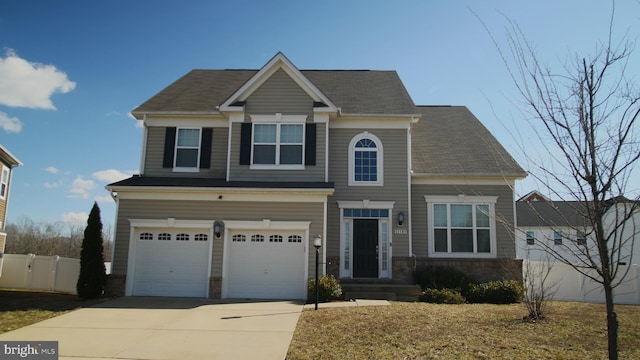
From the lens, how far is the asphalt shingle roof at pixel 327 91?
17.8 meters

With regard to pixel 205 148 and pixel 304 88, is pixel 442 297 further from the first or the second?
pixel 205 148

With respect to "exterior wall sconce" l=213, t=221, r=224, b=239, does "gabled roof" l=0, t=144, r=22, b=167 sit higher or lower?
higher

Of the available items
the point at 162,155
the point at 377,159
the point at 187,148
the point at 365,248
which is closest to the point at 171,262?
the point at 162,155

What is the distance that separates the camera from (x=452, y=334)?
9414 millimetres

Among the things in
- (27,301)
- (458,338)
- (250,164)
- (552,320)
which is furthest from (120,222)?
(552,320)

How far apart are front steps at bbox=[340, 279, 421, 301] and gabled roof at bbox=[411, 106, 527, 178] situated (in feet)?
15.3

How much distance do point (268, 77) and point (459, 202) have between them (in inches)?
340

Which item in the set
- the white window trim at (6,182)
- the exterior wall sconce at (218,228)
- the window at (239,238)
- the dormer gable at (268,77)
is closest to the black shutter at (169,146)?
the dormer gable at (268,77)

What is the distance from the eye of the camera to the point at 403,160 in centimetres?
1722

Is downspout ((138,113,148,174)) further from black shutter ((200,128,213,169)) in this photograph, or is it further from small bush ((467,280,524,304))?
small bush ((467,280,524,304))

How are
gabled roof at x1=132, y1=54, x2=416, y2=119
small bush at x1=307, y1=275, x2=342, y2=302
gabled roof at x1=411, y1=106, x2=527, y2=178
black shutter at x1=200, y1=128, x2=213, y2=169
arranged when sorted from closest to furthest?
1. small bush at x1=307, y1=275, x2=342, y2=302
2. gabled roof at x1=132, y1=54, x2=416, y2=119
3. black shutter at x1=200, y1=128, x2=213, y2=169
4. gabled roof at x1=411, y1=106, x2=527, y2=178

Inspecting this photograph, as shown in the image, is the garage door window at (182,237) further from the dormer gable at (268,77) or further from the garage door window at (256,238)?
the dormer gable at (268,77)

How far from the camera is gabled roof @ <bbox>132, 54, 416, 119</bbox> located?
16.9m

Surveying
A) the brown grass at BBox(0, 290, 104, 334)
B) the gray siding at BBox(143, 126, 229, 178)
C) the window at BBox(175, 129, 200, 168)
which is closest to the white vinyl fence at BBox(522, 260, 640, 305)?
the gray siding at BBox(143, 126, 229, 178)
